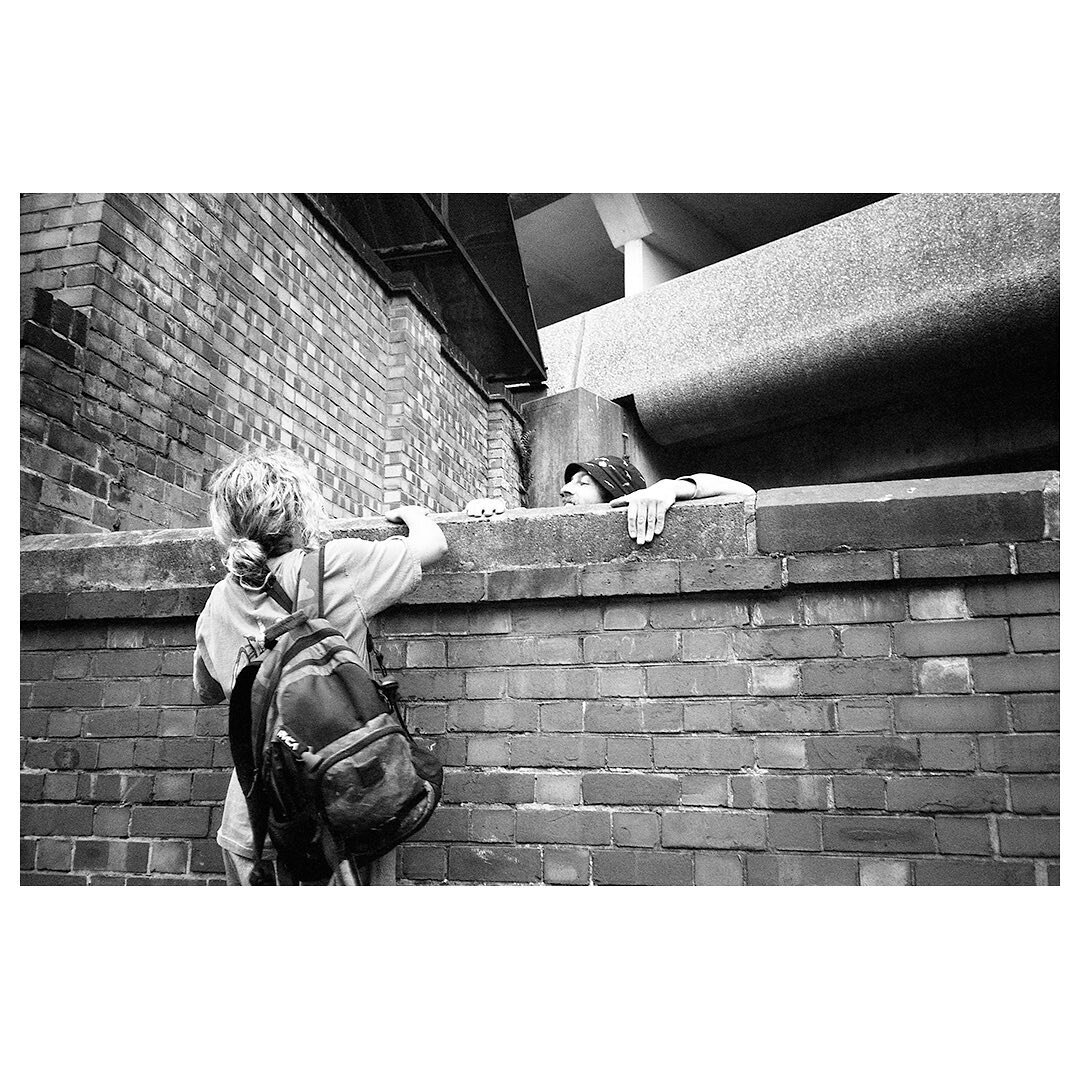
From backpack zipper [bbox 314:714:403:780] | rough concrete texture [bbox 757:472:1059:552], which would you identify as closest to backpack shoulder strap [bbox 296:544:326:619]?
backpack zipper [bbox 314:714:403:780]

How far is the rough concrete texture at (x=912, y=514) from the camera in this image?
263 centimetres

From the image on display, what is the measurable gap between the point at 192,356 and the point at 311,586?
2.50 metres

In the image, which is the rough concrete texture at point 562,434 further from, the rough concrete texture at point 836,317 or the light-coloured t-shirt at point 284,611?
the light-coloured t-shirt at point 284,611

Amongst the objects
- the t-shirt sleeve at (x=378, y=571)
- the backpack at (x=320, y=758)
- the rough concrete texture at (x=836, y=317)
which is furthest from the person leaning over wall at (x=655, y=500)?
the rough concrete texture at (x=836, y=317)

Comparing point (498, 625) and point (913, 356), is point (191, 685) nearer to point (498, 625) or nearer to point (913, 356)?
point (498, 625)

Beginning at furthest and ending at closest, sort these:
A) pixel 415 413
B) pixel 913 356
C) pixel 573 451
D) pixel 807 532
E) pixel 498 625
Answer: pixel 573 451
pixel 913 356
pixel 415 413
pixel 498 625
pixel 807 532

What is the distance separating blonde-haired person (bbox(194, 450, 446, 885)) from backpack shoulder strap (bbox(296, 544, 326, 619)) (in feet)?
0.07

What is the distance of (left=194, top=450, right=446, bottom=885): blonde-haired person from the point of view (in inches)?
91.1

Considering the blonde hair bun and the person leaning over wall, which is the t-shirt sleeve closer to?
the blonde hair bun

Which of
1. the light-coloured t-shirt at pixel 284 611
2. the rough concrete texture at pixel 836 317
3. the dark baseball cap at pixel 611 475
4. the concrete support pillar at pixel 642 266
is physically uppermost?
the concrete support pillar at pixel 642 266

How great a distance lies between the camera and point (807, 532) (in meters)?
2.77

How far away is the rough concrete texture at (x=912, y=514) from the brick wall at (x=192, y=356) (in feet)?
8.78

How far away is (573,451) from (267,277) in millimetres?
4704
